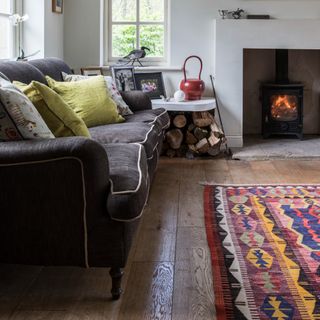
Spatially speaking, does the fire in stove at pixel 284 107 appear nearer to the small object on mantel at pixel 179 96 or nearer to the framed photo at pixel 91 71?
the small object on mantel at pixel 179 96

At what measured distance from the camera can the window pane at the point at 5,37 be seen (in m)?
4.35

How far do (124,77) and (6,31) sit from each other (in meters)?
1.25

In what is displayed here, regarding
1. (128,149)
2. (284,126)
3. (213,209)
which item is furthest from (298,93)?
(128,149)

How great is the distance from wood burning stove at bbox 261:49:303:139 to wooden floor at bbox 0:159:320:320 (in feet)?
8.57

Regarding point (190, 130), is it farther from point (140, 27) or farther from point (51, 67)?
point (51, 67)

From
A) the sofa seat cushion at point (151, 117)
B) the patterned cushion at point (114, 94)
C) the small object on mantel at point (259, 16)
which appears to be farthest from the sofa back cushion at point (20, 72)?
the small object on mantel at point (259, 16)

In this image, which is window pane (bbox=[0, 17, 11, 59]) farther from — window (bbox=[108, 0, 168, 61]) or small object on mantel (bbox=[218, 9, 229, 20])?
small object on mantel (bbox=[218, 9, 229, 20])

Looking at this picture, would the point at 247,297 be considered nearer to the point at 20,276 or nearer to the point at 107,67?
the point at 20,276

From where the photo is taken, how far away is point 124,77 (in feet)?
17.1

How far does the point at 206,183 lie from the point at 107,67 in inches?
83.6

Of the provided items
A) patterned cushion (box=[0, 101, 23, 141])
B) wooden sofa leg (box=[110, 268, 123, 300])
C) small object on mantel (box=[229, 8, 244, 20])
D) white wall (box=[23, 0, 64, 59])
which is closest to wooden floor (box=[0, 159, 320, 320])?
wooden sofa leg (box=[110, 268, 123, 300])

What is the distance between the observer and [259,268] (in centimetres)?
238

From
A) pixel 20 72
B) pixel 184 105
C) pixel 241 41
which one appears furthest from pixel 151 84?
pixel 20 72

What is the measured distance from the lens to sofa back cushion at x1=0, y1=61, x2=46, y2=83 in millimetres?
2967
